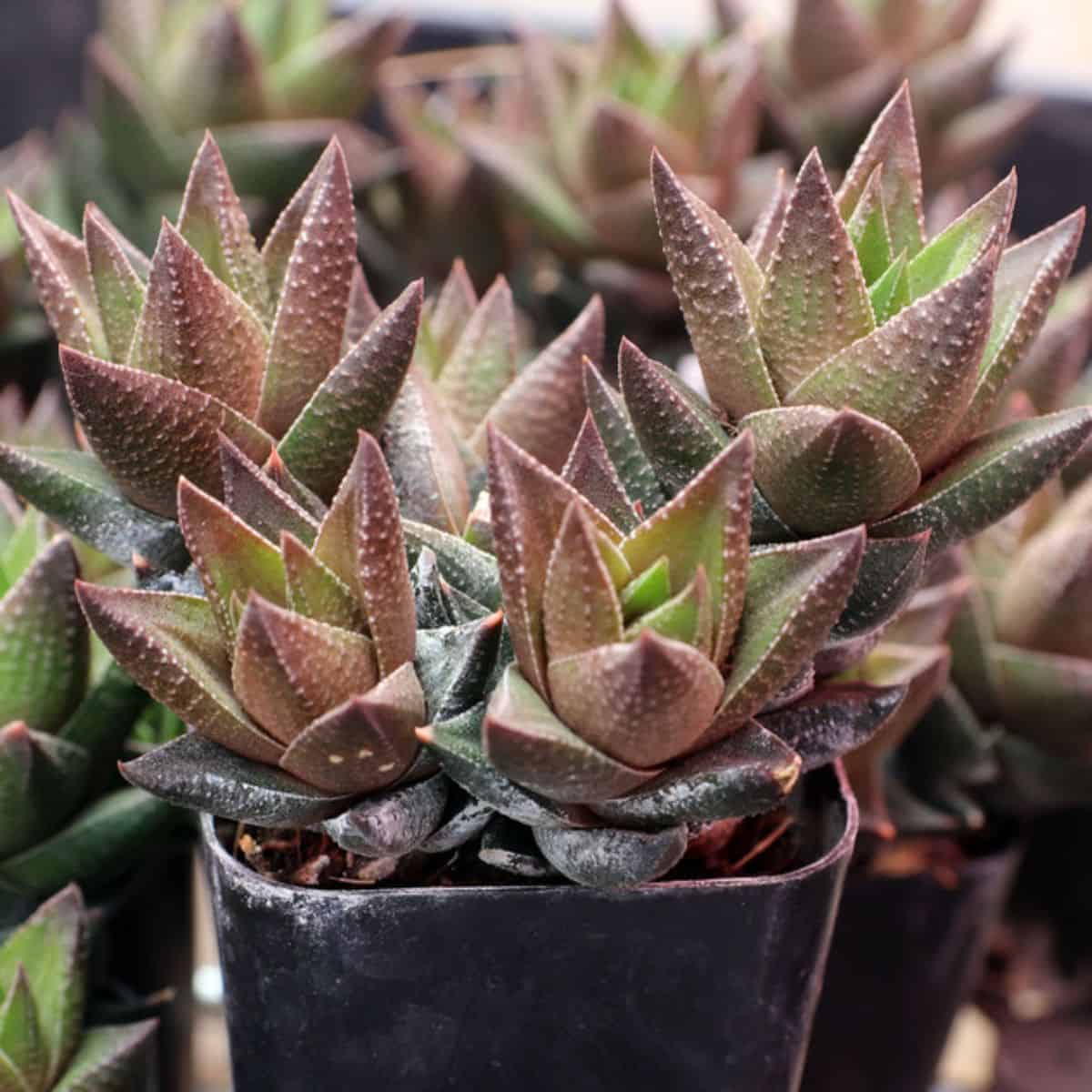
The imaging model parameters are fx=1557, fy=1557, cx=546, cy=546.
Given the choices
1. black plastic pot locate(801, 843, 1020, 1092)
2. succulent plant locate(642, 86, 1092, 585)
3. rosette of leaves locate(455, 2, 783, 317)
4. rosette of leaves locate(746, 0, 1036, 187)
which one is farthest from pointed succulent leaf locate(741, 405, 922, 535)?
rosette of leaves locate(746, 0, 1036, 187)

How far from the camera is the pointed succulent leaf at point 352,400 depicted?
0.39 metres

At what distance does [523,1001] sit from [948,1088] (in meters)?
0.41

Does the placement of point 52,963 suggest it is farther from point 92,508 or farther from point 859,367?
point 859,367

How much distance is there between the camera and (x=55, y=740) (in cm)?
45

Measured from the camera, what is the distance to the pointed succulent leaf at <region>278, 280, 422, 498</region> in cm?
39

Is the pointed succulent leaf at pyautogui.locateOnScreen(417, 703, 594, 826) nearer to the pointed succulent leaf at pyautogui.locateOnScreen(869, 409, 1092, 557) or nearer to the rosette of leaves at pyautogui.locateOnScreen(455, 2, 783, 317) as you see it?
the pointed succulent leaf at pyautogui.locateOnScreen(869, 409, 1092, 557)

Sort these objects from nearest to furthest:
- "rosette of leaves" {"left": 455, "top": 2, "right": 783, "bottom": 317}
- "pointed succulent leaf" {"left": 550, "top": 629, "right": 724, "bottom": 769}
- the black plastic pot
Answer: "pointed succulent leaf" {"left": 550, "top": 629, "right": 724, "bottom": 769} < the black plastic pot < "rosette of leaves" {"left": 455, "top": 2, "right": 783, "bottom": 317}

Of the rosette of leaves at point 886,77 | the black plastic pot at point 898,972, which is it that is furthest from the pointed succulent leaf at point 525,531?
the rosette of leaves at point 886,77

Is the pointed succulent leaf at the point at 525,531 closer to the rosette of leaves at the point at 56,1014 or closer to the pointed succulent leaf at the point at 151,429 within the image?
the pointed succulent leaf at the point at 151,429

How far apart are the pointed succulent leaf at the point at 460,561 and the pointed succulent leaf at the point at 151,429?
0.15ft

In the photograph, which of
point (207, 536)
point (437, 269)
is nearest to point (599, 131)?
point (437, 269)

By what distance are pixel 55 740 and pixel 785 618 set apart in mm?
228

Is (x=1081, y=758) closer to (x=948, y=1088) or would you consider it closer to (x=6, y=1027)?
(x=948, y=1088)

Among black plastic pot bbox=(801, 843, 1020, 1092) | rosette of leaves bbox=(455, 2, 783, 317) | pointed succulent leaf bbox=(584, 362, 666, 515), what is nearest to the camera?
pointed succulent leaf bbox=(584, 362, 666, 515)
